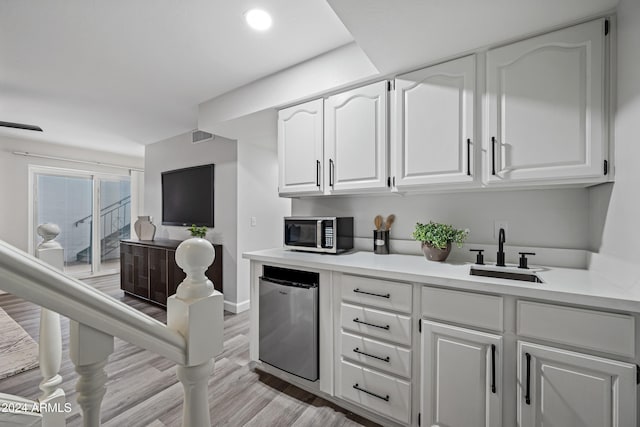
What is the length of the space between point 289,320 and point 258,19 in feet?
6.54

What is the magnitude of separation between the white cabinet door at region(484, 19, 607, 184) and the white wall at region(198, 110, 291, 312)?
1.97 metres

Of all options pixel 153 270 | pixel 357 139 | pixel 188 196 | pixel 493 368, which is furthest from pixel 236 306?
pixel 493 368

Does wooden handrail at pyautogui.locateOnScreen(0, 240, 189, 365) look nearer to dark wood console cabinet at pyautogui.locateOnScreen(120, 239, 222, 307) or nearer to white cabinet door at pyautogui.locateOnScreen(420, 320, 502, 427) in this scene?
white cabinet door at pyautogui.locateOnScreen(420, 320, 502, 427)

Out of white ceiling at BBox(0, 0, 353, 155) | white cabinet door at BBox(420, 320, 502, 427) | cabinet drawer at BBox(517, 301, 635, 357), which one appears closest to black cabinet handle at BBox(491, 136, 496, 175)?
cabinet drawer at BBox(517, 301, 635, 357)

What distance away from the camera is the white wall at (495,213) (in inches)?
66.4

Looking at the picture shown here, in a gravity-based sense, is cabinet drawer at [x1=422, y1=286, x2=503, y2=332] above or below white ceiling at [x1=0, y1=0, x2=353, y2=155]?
below

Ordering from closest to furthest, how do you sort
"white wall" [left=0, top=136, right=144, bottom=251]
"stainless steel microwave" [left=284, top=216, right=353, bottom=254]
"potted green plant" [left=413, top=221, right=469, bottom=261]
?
"potted green plant" [left=413, top=221, right=469, bottom=261] → "stainless steel microwave" [left=284, top=216, right=353, bottom=254] → "white wall" [left=0, top=136, right=144, bottom=251]

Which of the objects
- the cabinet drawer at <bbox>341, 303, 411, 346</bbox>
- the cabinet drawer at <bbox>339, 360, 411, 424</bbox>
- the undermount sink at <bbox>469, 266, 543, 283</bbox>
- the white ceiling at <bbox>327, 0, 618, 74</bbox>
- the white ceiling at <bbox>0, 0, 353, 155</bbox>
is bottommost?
the cabinet drawer at <bbox>339, 360, 411, 424</bbox>

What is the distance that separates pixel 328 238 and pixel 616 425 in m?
1.66

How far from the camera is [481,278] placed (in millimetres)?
1396

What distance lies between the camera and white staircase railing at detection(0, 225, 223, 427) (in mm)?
411

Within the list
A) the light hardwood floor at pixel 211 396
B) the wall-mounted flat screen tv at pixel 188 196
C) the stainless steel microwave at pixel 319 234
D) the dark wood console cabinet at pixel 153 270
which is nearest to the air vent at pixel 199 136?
the wall-mounted flat screen tv at pixel 188 196

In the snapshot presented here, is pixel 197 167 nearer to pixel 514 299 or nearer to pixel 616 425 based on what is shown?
pixel 514 299

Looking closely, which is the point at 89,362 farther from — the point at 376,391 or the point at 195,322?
the point at 376,391
